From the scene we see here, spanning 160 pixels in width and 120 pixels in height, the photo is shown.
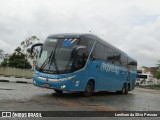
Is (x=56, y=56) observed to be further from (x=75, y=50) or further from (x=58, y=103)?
(x=58, y=103)

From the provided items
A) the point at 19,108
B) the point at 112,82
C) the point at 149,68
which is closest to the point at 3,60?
the point at 149,68

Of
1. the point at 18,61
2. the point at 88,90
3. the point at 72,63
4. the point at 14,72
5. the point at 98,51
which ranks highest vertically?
the point at 18,61

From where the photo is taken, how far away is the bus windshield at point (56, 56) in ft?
57.5

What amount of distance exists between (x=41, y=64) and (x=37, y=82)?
0.93 m

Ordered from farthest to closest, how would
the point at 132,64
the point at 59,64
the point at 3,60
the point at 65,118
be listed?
the point at 3,60, the point at 132,64, the point at 59,64, the point at 65,118

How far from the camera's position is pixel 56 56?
17.7 m

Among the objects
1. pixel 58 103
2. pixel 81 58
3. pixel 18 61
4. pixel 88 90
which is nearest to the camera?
pixel 58 103

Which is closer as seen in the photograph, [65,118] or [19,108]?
[65,118]

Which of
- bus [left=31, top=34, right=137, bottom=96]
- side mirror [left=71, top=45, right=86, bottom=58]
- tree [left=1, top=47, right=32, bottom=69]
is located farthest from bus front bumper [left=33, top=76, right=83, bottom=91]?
tree [left=1, top=47, right=32, bottom=69]

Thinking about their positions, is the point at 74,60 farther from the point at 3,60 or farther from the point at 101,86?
→ the point at 3,60

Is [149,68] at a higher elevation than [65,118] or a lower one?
higher

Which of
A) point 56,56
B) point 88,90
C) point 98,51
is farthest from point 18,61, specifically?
point 56,56

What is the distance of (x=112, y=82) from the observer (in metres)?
24.1

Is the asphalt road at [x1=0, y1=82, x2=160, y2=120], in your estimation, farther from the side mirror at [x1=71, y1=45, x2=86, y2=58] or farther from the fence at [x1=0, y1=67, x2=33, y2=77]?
the fence at [x1=0, y1=67, x2=33, y2=77]
